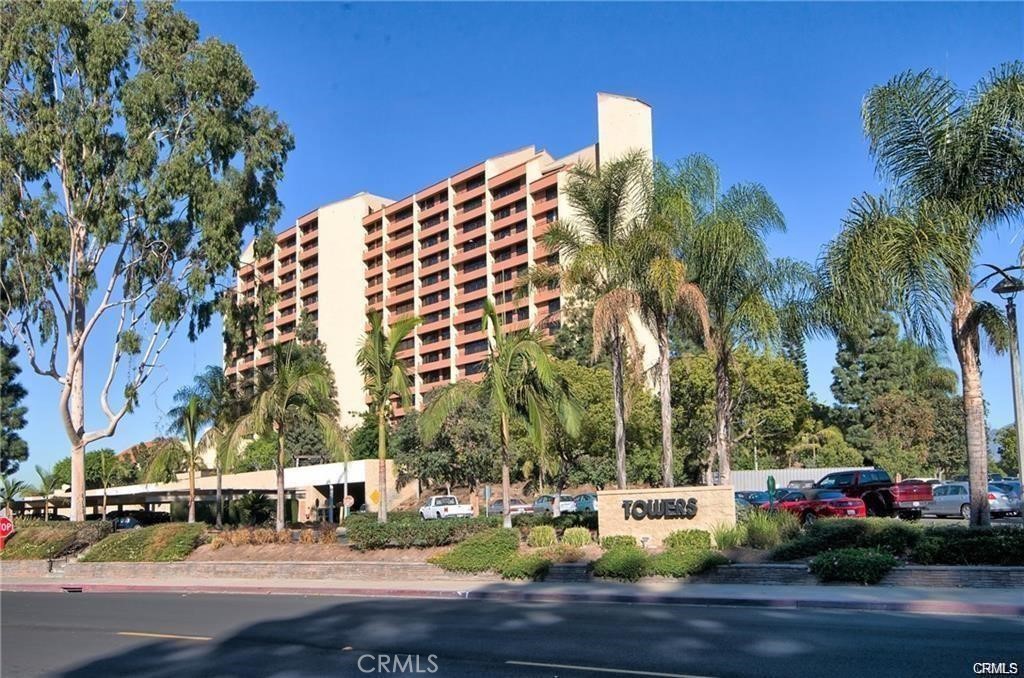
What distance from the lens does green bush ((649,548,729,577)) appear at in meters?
18.8

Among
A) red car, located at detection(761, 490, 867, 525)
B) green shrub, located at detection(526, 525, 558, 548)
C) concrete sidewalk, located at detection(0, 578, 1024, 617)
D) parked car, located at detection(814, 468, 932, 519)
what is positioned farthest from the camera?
parked car, located at detection(814, 468, 932, 519)

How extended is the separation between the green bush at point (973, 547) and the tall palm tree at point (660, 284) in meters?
8.41

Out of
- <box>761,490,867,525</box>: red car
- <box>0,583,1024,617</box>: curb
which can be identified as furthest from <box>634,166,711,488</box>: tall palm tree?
<box>0,583,1024,617</box>: curb

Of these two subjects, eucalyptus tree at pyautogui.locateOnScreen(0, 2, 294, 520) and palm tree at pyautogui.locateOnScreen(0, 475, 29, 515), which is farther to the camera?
palm tree at pyautogui.locateOnScreen(0, 475, 29, 515)

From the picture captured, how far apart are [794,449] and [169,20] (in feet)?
169

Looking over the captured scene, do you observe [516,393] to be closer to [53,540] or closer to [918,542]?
[918,542]

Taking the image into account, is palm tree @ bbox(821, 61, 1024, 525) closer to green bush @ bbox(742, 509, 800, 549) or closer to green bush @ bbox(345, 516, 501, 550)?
green bush @ bbox(742, 509, 800, 549)

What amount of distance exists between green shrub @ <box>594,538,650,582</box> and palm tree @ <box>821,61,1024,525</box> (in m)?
6.73

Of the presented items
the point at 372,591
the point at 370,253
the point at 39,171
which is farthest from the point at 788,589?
the point at 370,253

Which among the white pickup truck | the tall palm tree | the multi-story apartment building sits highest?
the multi-story apartment building

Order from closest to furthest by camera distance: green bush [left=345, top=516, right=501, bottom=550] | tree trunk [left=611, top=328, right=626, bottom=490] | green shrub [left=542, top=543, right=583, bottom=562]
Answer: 1. green shrub [left=542, top=543, right=583, bottom=562]
2. green bush [left=345, top=516, right=501, bottom=550]
3. tree trunk [left=611, top=328, right=626, bottom=490]

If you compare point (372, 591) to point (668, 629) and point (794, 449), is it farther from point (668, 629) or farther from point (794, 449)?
point (794, 449)

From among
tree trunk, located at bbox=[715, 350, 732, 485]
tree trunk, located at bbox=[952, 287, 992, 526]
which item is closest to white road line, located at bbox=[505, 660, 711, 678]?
tree trunk, located at bbox=[952, 287, 992, 526]

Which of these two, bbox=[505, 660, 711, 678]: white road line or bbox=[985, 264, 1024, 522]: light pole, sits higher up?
bbox=[985, 264, 1024, 522]: light pole
